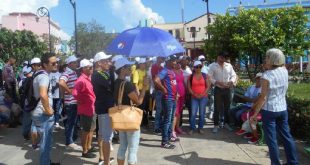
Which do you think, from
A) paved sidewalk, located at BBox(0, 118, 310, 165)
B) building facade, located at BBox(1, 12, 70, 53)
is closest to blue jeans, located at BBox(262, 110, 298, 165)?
paved sidewalk, located at BBox(0, 118, 310, 165)

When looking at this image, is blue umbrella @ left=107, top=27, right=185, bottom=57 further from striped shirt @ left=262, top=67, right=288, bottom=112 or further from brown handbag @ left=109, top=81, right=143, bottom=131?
striped shirt @ left=262, top=67, right=288, bottom=112

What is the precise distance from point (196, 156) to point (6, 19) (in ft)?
232

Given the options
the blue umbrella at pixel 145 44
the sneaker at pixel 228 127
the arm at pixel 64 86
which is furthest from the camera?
the sneaker at pixel 228 127

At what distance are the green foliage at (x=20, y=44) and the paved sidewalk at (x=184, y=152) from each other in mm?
36076

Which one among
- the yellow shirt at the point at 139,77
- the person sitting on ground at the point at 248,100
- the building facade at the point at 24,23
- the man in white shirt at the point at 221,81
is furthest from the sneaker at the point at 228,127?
the building facade at the point at 24,23

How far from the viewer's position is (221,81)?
8.84 m

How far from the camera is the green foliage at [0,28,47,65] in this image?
141 feet

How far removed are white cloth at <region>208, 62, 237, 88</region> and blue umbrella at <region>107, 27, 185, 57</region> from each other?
106 centimetres

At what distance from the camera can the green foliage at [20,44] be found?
42.9 m

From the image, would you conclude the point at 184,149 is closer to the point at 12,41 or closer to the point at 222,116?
the point at 222,116

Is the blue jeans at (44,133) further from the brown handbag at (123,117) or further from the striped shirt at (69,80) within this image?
the striped shirt at (69,80)

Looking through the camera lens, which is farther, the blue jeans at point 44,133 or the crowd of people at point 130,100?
the blue jeans at point 44,133

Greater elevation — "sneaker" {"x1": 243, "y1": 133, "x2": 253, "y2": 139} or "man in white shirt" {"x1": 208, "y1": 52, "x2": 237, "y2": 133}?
"man in white shirt" {"x1": 208, "y1": 52, "x2": 237, "y2": 133}

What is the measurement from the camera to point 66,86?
289 inches
